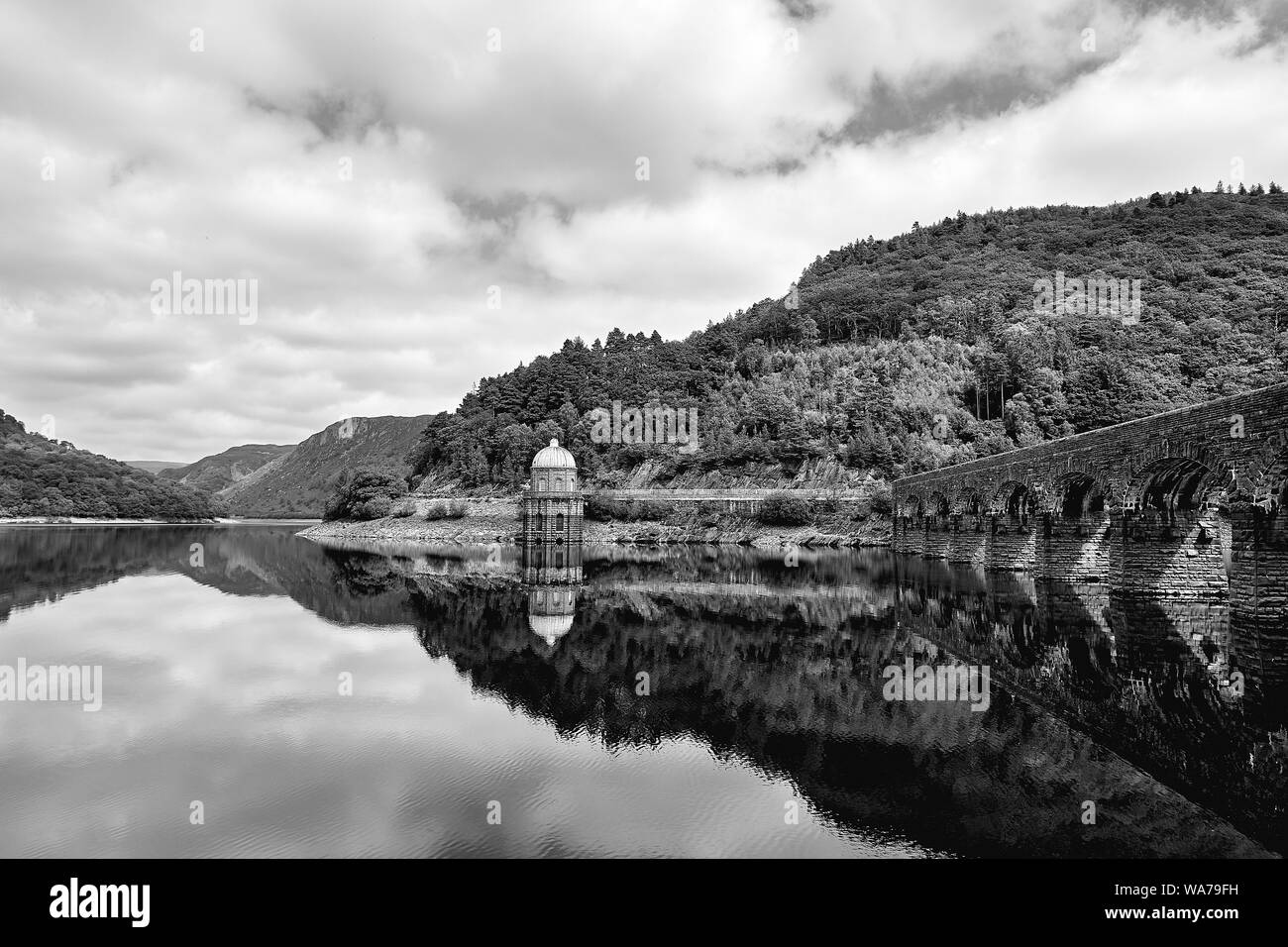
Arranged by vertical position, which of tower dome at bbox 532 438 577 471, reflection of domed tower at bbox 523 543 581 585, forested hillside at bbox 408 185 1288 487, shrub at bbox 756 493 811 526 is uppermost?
forested hillside at bbox 408 185 1288 487

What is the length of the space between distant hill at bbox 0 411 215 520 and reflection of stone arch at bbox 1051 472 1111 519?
154725 mm

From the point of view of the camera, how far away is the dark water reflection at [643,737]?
841 centimetres

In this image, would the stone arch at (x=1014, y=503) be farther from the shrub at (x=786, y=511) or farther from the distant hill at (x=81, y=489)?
the distant hill at (x=81, y=489)

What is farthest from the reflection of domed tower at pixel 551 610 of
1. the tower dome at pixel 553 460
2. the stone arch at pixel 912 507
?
the tower dome at pixel 553 460

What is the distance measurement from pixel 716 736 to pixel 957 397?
90.6m

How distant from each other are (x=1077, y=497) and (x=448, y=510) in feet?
233

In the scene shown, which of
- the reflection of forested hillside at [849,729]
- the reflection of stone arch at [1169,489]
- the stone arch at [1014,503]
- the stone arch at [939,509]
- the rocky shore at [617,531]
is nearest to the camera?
the reflection of forested hillside at [849,729]

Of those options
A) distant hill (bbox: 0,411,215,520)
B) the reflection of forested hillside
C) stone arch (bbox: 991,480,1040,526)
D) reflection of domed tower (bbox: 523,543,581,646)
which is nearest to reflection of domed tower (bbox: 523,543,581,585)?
reflection of domed tower (bbox: 523,543,581,646)

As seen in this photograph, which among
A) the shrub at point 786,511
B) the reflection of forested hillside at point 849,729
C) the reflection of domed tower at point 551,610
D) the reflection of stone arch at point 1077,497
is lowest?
the reflection of domed tower at point 551,610

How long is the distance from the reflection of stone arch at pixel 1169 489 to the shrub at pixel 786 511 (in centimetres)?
4634

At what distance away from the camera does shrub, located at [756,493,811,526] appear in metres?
73.2

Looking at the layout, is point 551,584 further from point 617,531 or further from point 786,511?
point 617,531

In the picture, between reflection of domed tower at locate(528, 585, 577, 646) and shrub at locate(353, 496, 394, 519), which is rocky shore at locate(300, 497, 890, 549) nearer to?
shrub at locate(353, 496, 394, 519)
